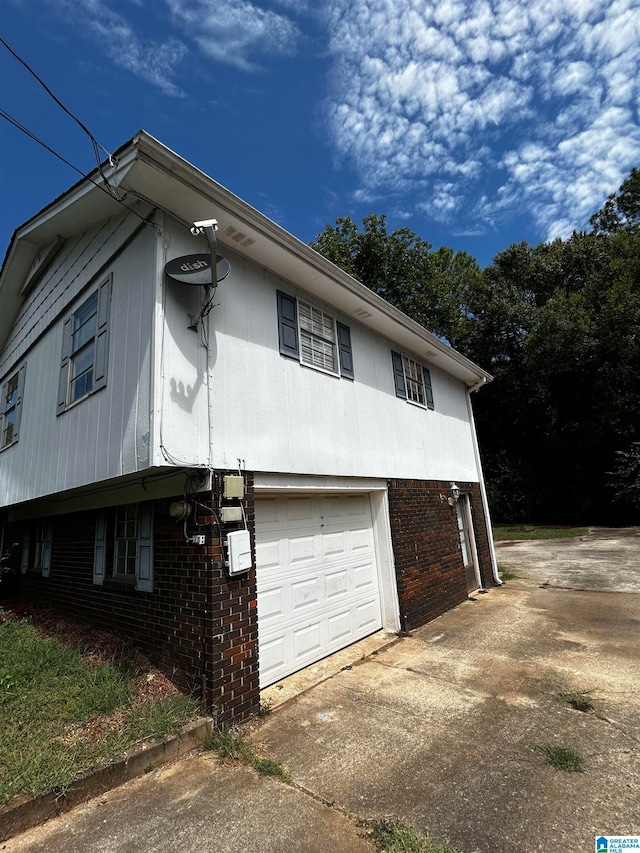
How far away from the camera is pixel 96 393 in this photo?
499 centimetres

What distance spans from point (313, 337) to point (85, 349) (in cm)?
292

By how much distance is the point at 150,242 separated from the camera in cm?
450

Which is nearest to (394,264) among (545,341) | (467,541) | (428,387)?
(545,341)

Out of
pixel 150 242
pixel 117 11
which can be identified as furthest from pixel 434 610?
pixel 117 11

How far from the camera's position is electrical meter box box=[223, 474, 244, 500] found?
4.21 m

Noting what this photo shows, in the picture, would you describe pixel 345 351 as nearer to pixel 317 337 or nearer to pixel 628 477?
pixel 317 337

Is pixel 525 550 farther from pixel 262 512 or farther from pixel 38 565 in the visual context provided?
pixel 38 565

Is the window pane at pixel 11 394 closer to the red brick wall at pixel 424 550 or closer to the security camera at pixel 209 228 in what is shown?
the security camera at pixel 209 228

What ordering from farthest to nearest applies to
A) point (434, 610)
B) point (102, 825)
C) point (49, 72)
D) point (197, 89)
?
point (434, 610) < point (197, 89) < point (49, 72) < point (102, 825)

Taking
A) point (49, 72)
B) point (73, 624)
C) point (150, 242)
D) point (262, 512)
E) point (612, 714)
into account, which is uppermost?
point (49, 72)

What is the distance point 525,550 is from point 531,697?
39.0ft

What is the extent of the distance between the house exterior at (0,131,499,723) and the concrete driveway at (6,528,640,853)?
760 mm

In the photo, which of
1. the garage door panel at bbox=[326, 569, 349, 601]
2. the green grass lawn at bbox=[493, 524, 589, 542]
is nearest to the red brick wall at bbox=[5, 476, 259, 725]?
the garage door panel at bbox=[326, 569, 349, 601]

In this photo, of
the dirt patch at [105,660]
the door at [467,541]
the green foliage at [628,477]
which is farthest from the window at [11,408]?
the green foliage at [628,477]
